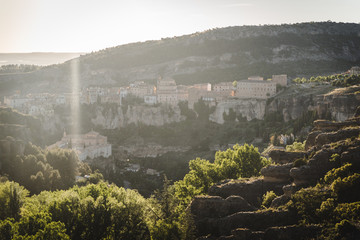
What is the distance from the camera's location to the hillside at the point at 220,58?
5012 inches

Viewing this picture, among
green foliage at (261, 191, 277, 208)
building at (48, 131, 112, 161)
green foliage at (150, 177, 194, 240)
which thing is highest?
green foliage at (261, 191, 277, 208)

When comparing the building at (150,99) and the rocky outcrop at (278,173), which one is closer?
the rocky outcrop at (278,173)

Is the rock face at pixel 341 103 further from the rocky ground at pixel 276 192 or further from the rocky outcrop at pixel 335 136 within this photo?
the rocky outcrop at pixel 335 136

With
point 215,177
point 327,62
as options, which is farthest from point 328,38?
point 215,177

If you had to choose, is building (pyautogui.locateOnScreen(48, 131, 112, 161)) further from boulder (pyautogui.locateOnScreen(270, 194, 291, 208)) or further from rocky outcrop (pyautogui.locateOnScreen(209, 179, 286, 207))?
boulder (pyautogui.locateOnScreen(270, 194, 291, 208))

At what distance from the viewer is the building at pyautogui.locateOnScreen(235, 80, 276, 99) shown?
83812 mm

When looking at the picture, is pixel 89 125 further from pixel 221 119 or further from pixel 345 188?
pixel 345 188

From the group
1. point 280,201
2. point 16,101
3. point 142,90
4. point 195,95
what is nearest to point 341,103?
point 195,95

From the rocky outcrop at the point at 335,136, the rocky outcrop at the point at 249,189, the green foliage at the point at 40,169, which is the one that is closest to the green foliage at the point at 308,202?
the rocky outcrop at the point at 249,189

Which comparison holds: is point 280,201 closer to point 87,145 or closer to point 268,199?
point 268,199

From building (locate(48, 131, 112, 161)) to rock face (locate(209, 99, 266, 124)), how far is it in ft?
74.1

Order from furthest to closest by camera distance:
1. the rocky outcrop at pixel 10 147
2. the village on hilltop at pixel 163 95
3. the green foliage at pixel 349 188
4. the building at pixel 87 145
Result: the village on hilltop at pixel 163 95 → the building at pixel 87 145 → the rocky outcrop at pixel 10 147 → the green foliage at pixel 349 188

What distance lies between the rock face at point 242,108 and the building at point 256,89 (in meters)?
3.50

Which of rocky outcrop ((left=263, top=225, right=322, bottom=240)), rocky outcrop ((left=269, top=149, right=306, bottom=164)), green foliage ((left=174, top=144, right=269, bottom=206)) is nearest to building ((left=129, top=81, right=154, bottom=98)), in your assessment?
green foliage ((left=174, top=144, right=269, bottom=206))
